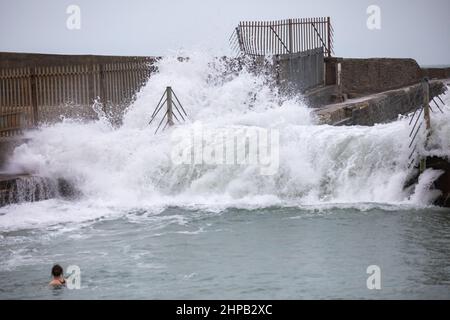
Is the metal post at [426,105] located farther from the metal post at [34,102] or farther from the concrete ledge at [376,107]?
the metal post at [34,102]

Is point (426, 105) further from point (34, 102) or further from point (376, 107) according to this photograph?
point (34, 102)

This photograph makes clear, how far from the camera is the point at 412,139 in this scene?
17625 mm

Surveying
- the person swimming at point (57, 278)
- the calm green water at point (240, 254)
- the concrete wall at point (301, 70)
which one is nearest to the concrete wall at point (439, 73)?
the concrete wall at point (301, 70)

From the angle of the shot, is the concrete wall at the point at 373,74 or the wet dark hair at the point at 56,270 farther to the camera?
the concrete wall at the point at 373,74

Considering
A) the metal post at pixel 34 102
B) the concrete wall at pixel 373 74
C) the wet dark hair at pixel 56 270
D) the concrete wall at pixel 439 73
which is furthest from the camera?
the concrete wall at pixel 439 73

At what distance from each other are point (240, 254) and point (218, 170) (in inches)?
227

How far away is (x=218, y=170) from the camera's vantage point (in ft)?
63.7

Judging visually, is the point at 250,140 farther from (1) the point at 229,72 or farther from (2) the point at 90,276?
(2) the point at 90,276

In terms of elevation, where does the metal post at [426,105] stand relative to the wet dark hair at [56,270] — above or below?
above

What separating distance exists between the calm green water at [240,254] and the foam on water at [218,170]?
0.87m

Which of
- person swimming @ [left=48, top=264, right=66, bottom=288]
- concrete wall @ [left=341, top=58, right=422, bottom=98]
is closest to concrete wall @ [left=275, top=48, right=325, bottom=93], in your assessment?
concrete wall @ [left=341, top=58, right=422, bottom=98]

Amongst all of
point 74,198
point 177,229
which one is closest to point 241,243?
point 177,229

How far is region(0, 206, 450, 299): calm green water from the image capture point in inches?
463

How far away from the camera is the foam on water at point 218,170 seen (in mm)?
17547
